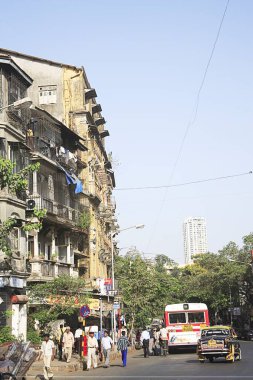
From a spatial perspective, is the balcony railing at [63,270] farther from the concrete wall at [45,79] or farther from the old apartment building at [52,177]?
the concrete wall at [45,79]

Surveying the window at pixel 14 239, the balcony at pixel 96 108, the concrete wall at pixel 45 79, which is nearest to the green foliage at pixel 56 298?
the window at pixel 14 239

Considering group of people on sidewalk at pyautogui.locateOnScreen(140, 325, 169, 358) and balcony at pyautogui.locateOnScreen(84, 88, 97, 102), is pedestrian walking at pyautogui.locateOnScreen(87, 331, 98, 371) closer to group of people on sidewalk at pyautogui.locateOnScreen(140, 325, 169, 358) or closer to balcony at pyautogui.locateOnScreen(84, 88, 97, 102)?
group of people on sidewalk at pyautogui.locateOnScreen(140, 325, 169, 358)

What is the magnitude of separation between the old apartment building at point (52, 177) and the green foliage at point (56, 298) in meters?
0.91

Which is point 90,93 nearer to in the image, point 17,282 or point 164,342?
point 164,342

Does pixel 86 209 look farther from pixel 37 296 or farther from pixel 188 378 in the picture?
pixel 188 378

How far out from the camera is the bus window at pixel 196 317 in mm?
35844

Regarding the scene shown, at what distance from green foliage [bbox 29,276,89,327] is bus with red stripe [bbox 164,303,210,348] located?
5.73 metres

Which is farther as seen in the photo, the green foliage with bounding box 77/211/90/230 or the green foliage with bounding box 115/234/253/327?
the green foliage with bounding box 115/234/253/327

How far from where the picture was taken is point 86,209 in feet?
159

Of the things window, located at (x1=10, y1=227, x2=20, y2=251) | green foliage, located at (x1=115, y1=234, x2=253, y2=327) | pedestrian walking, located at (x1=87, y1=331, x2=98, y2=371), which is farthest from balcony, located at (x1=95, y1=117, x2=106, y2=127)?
pedestrian walking, located at (x1=87, y1=331, x2=98, y2=371)

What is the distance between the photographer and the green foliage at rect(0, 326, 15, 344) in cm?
2629

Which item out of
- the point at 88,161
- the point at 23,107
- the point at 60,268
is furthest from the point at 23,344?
the point at 88,161

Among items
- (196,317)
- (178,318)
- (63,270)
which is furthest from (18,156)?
(196,317)

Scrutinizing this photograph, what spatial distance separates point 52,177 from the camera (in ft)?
134
